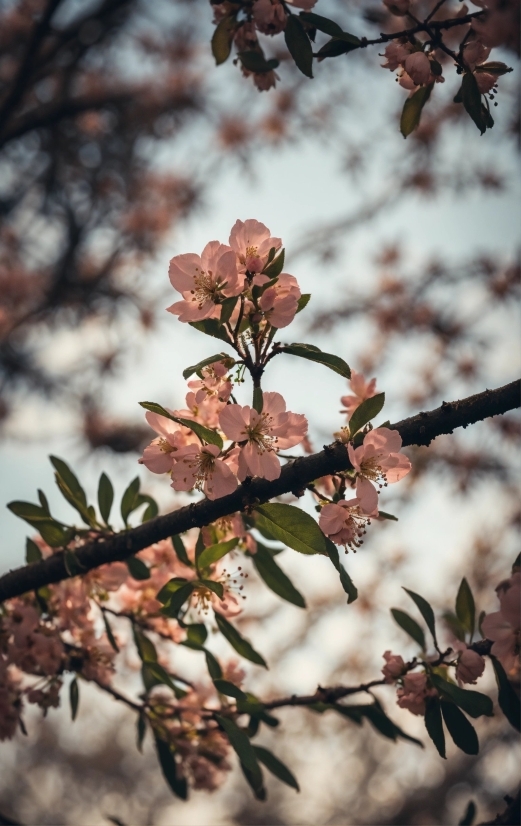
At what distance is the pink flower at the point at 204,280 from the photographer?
0.85 m

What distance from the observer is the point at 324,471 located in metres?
0.85

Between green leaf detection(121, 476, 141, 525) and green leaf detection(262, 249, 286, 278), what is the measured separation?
0.56m

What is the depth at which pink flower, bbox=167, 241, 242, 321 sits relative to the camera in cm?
85

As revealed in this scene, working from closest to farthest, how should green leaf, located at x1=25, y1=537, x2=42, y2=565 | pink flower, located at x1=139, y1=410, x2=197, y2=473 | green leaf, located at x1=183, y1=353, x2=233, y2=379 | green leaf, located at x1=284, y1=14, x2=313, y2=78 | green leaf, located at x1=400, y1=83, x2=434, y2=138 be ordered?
green leaf, located at x1=183, y1=353, x2=233, y2=379 < pink flower, located at x1=139, y1=410, x2=197, y2=473 < green leaf, located at x1=284, y1=14, x2=313, y2=78 < green leaf, located at x1=400, y1=83, x2=434, y2=138 < green leaf, located at x1=25, y1=537, x2=42, y2=565

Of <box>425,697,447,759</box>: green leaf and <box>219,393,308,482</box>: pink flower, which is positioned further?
<box>425,697,447,759</box>: green leaf

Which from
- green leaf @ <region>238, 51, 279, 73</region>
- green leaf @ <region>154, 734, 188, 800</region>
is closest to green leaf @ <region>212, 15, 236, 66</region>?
green leaf @ <region>238, 51, 279, 73</region>

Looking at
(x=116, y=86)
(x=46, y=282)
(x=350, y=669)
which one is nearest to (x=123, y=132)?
(x=116, y=86)

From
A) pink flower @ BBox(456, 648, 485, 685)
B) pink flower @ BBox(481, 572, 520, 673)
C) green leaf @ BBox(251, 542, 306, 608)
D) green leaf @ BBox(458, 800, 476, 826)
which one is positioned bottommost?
green leaf @ BBox(458, 800, 476, 826)

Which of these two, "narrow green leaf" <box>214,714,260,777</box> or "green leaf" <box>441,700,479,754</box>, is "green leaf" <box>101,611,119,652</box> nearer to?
"narrow green leaf" <box>214,714,260,777</box>

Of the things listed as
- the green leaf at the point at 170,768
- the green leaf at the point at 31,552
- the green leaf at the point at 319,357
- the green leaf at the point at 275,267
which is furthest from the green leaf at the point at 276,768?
the green leaf at the point at 275,267

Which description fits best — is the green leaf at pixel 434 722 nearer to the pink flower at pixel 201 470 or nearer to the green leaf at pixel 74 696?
the pink flower at pixel 201 470

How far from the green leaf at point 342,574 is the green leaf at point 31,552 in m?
0.65

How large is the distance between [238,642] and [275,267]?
659 mm

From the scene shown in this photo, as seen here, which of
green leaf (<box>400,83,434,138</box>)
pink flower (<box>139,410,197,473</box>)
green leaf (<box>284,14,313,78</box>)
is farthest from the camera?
green leaf (<box>400,83,434,138</box>)
